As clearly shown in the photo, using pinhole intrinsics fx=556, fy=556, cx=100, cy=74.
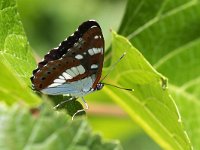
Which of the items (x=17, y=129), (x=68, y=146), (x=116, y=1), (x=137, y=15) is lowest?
(x=116, y=1)

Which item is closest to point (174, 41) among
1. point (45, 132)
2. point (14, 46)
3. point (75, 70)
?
point (75, 70)

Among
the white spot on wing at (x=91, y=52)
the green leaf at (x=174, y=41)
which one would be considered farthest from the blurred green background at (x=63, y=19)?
the white spot on wing at (x=91, y=52)

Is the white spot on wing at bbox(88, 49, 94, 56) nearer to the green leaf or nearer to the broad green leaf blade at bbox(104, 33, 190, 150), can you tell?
the broad green leaf blade at bbox(104, 33, 190, 150)

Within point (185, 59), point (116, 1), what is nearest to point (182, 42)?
point (185, 59)

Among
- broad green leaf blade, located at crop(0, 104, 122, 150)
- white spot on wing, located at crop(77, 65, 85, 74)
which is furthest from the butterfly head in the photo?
broad green leaf blade, located at crop(0, 104, 122, 150)

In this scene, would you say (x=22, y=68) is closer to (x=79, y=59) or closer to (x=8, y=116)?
(x=79, y=59)

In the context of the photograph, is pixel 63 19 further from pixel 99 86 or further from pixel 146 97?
pixel 146 97
